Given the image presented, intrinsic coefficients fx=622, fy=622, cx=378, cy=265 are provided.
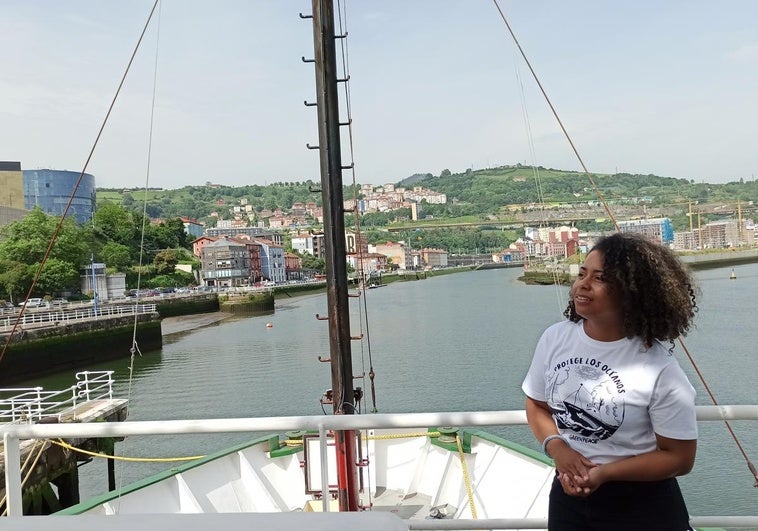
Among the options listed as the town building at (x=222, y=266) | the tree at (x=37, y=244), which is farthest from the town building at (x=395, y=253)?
the tree at (x=37, y=244)

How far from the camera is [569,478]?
55.8 inches

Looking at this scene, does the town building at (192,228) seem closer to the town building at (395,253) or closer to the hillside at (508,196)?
the hillside at (508,196)

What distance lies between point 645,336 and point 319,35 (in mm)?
3512

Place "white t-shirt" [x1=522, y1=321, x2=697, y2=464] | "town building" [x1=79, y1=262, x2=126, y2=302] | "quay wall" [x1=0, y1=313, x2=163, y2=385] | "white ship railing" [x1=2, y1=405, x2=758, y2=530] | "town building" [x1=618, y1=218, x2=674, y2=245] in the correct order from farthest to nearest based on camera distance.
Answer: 1. "town building" [x1=79, y1=262, x2=126, y2=302]
2. "quay wall" [x1=0, y1=313, x2=163, y2=385]
3. "white ship railing" [x1=2, y1=405, x2=758, y2=530]
4. "town building" [x1=618, y1=218, x2=674, y2=245]
5. "white t-shirt" [x1=522, y1=321, x2=697, y2=464]

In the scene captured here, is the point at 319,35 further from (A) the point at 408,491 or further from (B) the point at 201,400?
(B) the point at 201,400

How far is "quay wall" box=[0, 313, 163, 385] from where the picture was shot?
24906mm

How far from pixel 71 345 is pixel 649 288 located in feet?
98.3

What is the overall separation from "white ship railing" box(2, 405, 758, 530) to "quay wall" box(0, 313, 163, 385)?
78.2ft

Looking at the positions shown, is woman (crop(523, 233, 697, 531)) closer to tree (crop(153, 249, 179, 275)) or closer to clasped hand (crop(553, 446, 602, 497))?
clasped hand (crop(553, 446, 602, 497))

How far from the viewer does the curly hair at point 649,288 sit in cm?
140

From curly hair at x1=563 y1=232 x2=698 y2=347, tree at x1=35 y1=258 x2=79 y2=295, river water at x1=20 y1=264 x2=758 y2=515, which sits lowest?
river water at x1=20 y1=264 x2=758 y2=515

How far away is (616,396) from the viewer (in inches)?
53.7

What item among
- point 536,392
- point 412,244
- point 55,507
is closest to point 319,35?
point 536,392

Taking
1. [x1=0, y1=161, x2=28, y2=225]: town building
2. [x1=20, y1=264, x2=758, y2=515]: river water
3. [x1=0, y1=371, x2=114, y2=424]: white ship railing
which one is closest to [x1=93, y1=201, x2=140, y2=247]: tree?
[x1=0, y1=161, x2=28, y2=225]: town building
